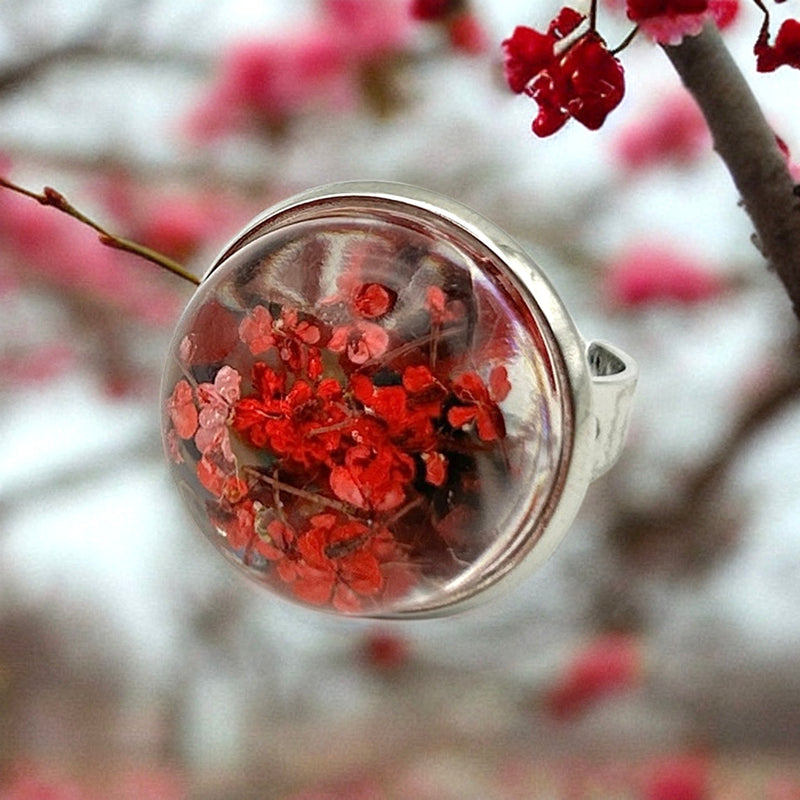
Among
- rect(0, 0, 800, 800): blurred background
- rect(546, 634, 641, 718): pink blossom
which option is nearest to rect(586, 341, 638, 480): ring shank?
rect(0, 0, 800, 800): blurred background

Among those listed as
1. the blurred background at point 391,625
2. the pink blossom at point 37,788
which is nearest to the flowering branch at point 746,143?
the blurred background at point 391,625

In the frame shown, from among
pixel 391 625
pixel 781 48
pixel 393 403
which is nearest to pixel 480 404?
pixel 393 403

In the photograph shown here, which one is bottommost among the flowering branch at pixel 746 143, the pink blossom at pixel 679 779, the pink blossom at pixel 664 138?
the pink blossom at pixel 679 779

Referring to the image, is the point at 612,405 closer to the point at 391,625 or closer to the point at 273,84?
the point at 391,625

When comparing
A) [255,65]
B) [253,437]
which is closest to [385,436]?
[253,437]

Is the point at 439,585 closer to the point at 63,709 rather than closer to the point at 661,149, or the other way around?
the point at 661,149

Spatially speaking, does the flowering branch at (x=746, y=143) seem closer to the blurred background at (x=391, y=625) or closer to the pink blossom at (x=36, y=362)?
the blurred background at (x=391, y=625)

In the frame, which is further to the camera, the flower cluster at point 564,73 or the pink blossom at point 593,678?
the pink blossom at point 593,678
